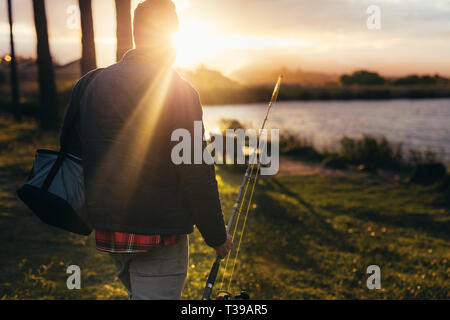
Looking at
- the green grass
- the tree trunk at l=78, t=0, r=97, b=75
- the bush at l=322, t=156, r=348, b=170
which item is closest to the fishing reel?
the green grass

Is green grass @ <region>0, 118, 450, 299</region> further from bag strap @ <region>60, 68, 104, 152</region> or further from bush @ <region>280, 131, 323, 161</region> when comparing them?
bush @ <region>280, 131, 323, 161</region>

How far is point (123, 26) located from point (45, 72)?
11891 millimetres

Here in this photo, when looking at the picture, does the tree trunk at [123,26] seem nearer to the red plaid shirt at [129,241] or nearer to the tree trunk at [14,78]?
the red plaid shirt at [129,241]

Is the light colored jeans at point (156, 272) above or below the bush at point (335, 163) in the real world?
above

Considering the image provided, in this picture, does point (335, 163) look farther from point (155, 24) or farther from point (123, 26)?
point (155, 24)

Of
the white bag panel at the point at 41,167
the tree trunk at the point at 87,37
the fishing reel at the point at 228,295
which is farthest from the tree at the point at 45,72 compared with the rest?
the fishing reel at the point at 228,295

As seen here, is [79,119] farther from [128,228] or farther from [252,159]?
[252,159]

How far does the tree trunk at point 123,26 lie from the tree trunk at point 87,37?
2828 mm

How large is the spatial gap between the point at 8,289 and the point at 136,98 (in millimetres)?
4005

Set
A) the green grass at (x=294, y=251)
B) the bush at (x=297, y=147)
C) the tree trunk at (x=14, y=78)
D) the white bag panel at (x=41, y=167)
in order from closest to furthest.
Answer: the white bag panel at (x=41, y=167) < the green grass at (x=294, y=251) < the bush at (x=297, y=147) < the tree trunk at (x=14, y=78)

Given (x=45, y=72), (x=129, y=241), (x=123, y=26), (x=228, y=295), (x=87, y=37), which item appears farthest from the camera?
(x=45, y=72)

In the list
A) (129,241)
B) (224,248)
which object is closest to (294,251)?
(224,248)

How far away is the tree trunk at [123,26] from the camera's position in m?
7.44

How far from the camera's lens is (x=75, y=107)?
2.41 metres
